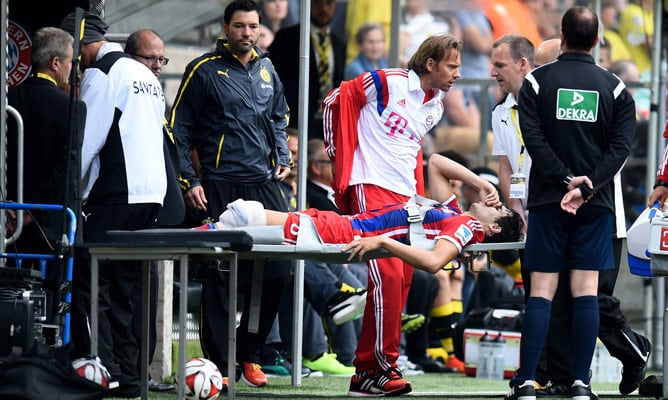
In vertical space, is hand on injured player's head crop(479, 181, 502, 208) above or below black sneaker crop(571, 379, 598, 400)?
above

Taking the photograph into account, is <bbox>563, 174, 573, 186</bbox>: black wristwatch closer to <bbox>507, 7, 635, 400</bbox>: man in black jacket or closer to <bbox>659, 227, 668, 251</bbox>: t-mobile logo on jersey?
<bbox>507, 7, 635, 400</bbox>: man in black jacket

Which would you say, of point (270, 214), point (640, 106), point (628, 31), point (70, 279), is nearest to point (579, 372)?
point (270, 214)

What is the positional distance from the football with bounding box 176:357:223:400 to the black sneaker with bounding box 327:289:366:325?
108 inches

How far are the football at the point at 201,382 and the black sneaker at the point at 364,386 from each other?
4.19 ft

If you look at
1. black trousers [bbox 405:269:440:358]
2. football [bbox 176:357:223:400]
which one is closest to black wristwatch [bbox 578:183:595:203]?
football [bbox 176:357:223:400]

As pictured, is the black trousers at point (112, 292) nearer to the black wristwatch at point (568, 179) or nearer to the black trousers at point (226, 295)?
the black trousers at point (226, 295)

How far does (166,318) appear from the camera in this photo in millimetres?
8453

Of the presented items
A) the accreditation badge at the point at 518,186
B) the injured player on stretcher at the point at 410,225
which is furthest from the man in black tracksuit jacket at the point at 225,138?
the accreditation badge at the point at 518,186

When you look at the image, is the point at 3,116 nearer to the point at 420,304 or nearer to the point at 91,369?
the point at 91,369

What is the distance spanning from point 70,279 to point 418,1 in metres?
8.61

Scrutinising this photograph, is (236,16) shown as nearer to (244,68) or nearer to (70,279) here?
(244,68)

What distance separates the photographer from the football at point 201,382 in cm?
617

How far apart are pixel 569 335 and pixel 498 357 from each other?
275cm

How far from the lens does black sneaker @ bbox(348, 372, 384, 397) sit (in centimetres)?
732
